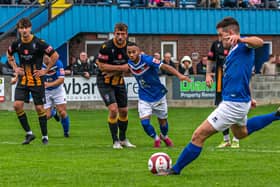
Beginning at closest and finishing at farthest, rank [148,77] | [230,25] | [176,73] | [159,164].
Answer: [230,25] → [159,164] → [176,73] → [148,77]

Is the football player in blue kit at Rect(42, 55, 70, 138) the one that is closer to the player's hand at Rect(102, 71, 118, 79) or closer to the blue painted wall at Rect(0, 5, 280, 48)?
the player's hand at Rect(102, 71, 118, 79)

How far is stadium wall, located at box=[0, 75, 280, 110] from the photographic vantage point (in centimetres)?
3020

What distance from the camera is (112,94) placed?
17.0 m

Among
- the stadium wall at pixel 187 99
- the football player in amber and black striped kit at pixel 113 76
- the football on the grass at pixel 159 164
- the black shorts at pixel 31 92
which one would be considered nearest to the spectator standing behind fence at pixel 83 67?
the stadium wall at pixel 187 99

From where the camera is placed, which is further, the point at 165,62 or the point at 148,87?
the point at 165,62

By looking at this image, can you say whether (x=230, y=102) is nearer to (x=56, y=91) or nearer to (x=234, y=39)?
(x=234, y=39)

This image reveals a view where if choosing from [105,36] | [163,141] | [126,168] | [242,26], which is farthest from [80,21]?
[126,168]

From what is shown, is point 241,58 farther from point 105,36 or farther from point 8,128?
point 105,36

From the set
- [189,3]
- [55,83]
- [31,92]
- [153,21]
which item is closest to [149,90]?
[31,92]

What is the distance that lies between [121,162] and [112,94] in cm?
326

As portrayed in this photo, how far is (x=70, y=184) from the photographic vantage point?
37.3ft

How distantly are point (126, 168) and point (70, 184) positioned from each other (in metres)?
1.83

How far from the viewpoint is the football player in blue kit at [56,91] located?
20.9m

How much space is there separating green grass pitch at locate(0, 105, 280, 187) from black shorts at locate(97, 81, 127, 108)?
865 mm
